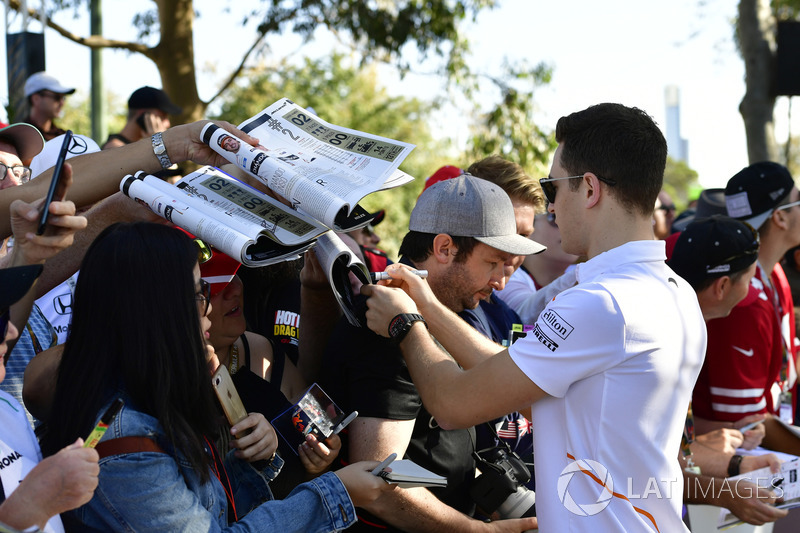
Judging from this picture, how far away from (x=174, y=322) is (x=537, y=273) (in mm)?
3451

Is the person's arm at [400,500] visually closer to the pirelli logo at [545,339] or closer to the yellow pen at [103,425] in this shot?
the pirelli logo at [545,339]

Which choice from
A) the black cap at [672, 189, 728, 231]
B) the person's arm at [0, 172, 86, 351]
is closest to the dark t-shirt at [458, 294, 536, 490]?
the person's arm at [0, 172, 86, 351]

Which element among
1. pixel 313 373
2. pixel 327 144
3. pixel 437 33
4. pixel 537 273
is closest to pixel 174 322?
pixel 327 144

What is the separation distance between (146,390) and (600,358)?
4.10 feet

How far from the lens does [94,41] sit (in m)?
9.31

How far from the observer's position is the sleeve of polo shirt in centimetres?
220

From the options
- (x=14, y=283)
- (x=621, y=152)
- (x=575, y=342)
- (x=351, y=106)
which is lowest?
(x=351, y=106)

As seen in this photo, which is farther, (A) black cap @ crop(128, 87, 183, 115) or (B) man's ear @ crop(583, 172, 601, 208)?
(A) black cap @ crop(128, 87, 183, 115)

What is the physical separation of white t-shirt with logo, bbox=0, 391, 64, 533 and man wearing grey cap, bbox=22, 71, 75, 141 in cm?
546

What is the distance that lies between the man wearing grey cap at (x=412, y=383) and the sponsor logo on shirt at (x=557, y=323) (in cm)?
46

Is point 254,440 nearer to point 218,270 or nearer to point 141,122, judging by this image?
point 218,270

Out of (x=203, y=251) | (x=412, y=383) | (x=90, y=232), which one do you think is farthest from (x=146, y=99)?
(x=412, y=383)

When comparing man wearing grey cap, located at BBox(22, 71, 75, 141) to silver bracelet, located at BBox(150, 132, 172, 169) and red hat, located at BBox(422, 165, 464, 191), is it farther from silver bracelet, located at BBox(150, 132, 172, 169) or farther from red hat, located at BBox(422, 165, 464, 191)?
silver bracelet, located at BBox(150, 132, 172, 169)

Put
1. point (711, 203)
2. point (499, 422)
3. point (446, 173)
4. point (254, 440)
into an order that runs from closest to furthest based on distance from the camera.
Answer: point (254, 440) < point (499, 422) < point (446, 173) < point (711, 203)
